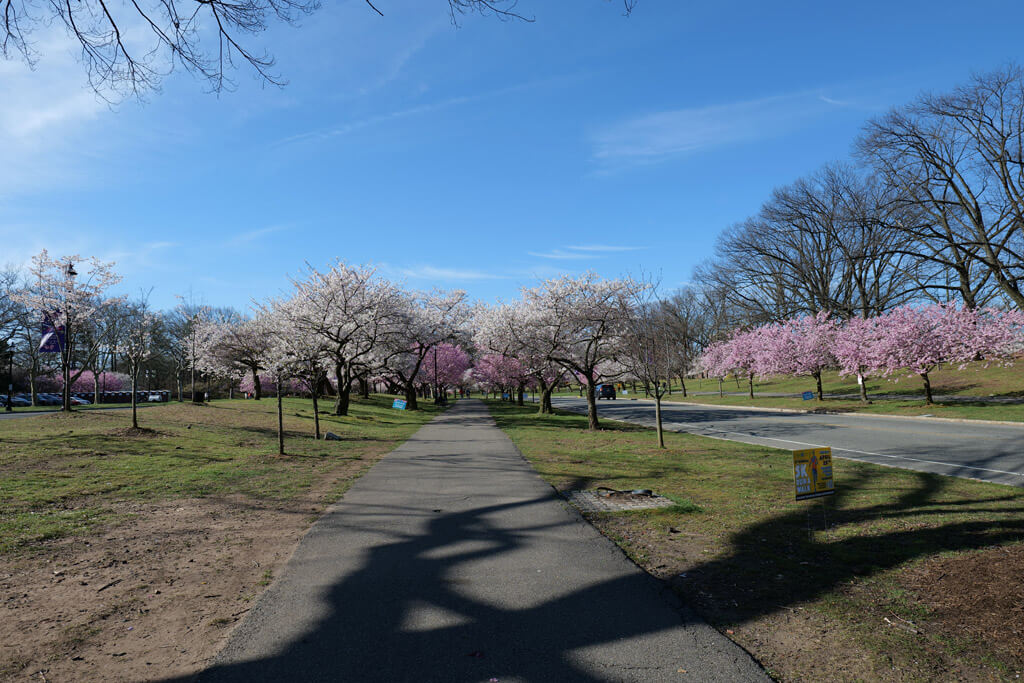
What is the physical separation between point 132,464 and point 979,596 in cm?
1271

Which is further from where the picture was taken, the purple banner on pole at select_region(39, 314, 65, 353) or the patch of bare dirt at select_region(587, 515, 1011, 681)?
the purple banner on pole at select_region(39, 314, 65, 353)

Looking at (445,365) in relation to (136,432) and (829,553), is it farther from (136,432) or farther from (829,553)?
(829,553)

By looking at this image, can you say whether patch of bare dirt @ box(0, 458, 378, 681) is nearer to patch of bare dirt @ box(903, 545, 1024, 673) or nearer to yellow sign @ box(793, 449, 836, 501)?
patch of bare dirt @ box(903, 545, 1024, 673)

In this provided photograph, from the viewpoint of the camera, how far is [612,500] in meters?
7.91

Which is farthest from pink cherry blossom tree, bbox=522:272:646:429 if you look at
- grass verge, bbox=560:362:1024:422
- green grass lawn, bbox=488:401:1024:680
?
grass verge, bbox=560:362:1024:422

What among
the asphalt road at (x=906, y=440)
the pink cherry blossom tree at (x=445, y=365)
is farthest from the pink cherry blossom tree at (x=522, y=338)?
the pink cherry blossom tree at (x=445, y=365)

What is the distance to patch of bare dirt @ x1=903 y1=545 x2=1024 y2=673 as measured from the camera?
3406 mm

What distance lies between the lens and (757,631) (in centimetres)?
371

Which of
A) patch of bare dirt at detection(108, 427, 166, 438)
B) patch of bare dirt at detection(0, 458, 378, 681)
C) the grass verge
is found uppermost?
patch of bare dirt at detection(108, 427, 166, 438)

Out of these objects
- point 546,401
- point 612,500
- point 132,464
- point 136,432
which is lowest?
point 612,500

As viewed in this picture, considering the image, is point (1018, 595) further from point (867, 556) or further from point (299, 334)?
point (299, 334)

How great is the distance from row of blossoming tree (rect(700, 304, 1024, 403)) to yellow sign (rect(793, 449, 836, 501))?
27758 millimetres

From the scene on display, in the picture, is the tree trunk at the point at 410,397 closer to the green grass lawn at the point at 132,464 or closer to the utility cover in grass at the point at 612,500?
the green grass lawn at the point at 132,464

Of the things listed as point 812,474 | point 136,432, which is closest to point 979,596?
point 812,474
